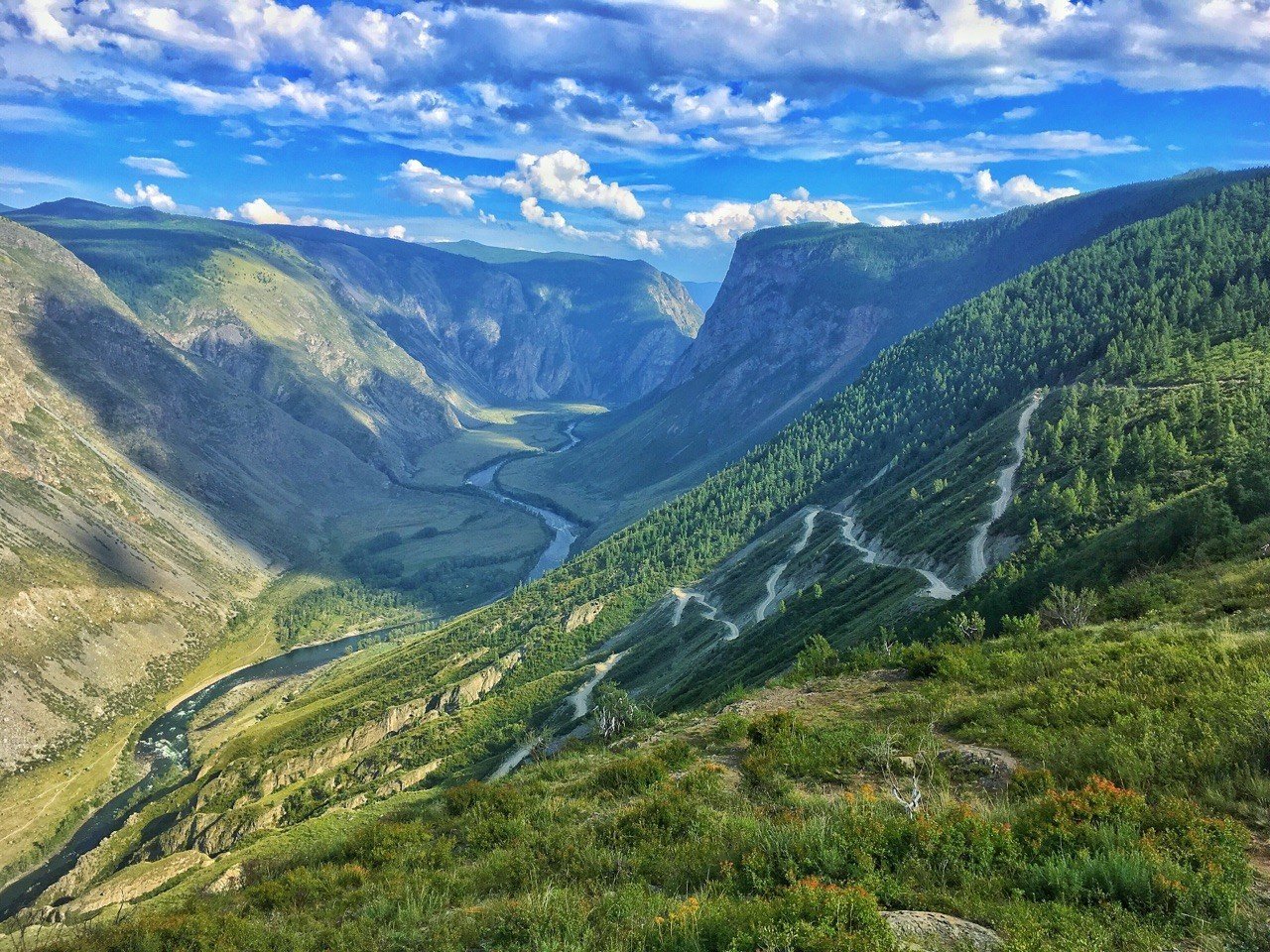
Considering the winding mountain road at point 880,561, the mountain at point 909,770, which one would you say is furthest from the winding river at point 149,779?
the winding mountain road at point 880,561

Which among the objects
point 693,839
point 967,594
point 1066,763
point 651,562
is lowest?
point 651,562

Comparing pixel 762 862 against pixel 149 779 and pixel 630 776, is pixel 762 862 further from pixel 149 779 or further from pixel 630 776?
pixel 149 779

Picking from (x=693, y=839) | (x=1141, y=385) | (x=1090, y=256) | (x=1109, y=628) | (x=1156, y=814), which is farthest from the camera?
(x=1090, y=256)

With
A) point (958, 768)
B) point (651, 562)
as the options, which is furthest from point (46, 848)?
point (958, 768)

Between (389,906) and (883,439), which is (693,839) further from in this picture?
(883,439)

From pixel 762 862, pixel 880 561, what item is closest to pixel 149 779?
pixel 880 561

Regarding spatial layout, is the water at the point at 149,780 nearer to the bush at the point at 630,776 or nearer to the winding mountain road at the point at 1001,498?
the bush at the point at 630,776
